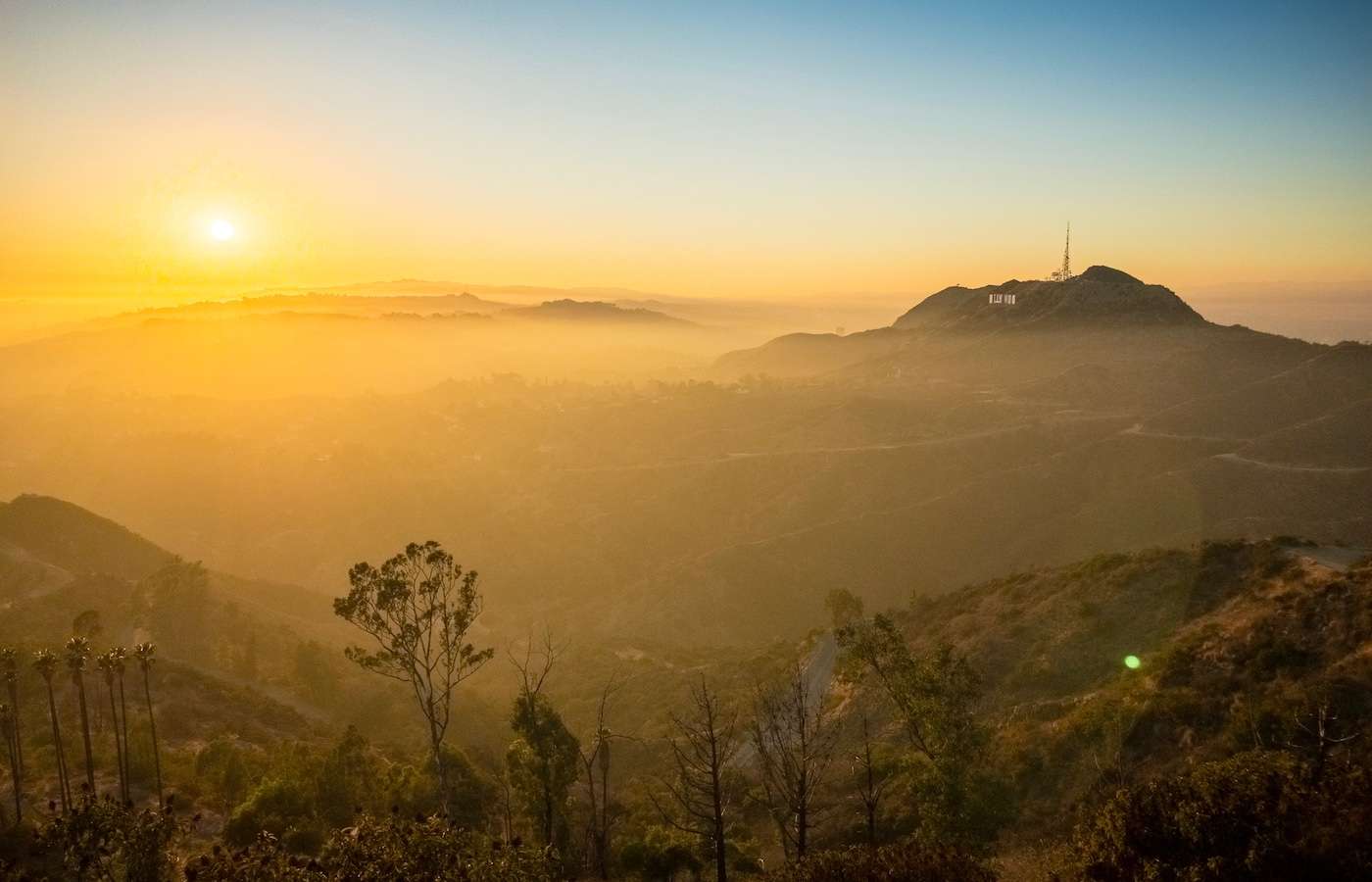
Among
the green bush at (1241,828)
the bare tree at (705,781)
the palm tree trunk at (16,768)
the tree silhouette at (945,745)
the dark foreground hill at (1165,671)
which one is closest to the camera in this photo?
the green bush at (1241,828)

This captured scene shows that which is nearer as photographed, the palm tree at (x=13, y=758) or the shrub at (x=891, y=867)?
the shrub at (x=891, y=867)

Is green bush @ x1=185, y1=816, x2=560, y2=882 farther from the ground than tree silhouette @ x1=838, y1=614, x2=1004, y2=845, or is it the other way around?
green bush @ x1=185, y1=816, x2=560, y2=882

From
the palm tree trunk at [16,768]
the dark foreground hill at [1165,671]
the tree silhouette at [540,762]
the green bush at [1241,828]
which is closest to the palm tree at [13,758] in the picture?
the palm tree trunk at [16,768]

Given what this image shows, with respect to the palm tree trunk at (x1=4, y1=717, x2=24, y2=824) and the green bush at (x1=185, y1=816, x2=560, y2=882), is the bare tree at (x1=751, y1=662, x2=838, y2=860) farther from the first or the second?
the palm tree trunk at (x1=4, y1=717, x2=24, y2=824)

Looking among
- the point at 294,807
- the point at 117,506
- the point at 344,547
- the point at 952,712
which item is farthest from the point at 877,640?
the point at 117,506

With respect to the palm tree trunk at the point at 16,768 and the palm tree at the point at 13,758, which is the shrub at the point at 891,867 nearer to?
the palm tree trunk at the point at 16,768

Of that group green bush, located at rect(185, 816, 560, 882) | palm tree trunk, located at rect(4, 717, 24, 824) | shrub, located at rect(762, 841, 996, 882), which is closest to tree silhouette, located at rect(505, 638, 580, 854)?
green bush, located at rect(185, 816, 560, 882)

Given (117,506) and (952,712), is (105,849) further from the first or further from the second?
(117,506)
